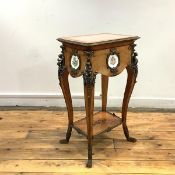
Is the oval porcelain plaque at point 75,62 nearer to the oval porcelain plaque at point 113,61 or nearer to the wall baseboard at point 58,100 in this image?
the oval porcelain plaque at point 113,61

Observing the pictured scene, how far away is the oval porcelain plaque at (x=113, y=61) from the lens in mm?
1915

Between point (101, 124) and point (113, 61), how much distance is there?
559 millimetres

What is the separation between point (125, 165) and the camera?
6.44 feet

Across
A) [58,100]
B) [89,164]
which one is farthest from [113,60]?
[58,100]

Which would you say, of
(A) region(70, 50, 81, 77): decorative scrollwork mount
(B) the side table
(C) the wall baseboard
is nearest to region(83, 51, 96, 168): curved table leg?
(B) the side table

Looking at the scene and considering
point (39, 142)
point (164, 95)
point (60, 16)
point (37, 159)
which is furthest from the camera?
point (164, 95)

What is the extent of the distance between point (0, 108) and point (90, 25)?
126cm

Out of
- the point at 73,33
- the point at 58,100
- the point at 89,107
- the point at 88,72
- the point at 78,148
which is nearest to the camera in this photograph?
the point at 88,72

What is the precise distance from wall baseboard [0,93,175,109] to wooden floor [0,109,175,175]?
0.59ft

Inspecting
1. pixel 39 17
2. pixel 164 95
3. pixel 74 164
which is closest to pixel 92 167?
pixel 74 164

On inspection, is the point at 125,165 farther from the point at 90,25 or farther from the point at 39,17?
the point at 39,17

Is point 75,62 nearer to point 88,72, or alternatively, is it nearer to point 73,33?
→ point 88,72

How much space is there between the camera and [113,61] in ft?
6.35

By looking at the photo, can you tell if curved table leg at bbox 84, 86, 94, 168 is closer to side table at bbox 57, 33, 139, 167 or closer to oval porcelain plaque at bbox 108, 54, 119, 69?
side table at bbox 57, 33, 139, 167
